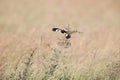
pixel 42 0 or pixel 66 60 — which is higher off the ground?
pixel 42 0

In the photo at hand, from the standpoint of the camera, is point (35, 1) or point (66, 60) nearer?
point (66, 60)

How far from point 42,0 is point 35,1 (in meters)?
0.36

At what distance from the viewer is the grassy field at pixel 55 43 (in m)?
6.91

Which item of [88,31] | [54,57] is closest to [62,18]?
[88,31]

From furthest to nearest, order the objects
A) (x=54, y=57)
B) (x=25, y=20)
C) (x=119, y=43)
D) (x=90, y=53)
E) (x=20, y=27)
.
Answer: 1. (x=25, y=20)
2. (x=20, y=27)
3. (x=119, y=43)
4. (x=90, y=53)
5. (x=54, y=57)

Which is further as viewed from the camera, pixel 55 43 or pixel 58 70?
pixel 55 43

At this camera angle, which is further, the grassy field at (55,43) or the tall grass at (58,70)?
the grassy field at (55,43)

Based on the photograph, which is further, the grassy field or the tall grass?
the grassy field

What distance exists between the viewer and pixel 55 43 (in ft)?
27.1

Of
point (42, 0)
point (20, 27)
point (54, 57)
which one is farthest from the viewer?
point (42, 0)

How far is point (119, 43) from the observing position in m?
8.76

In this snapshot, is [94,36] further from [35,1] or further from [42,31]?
[35,1]

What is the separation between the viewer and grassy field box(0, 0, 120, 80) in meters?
6.91

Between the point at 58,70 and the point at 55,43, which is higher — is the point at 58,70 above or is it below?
below
